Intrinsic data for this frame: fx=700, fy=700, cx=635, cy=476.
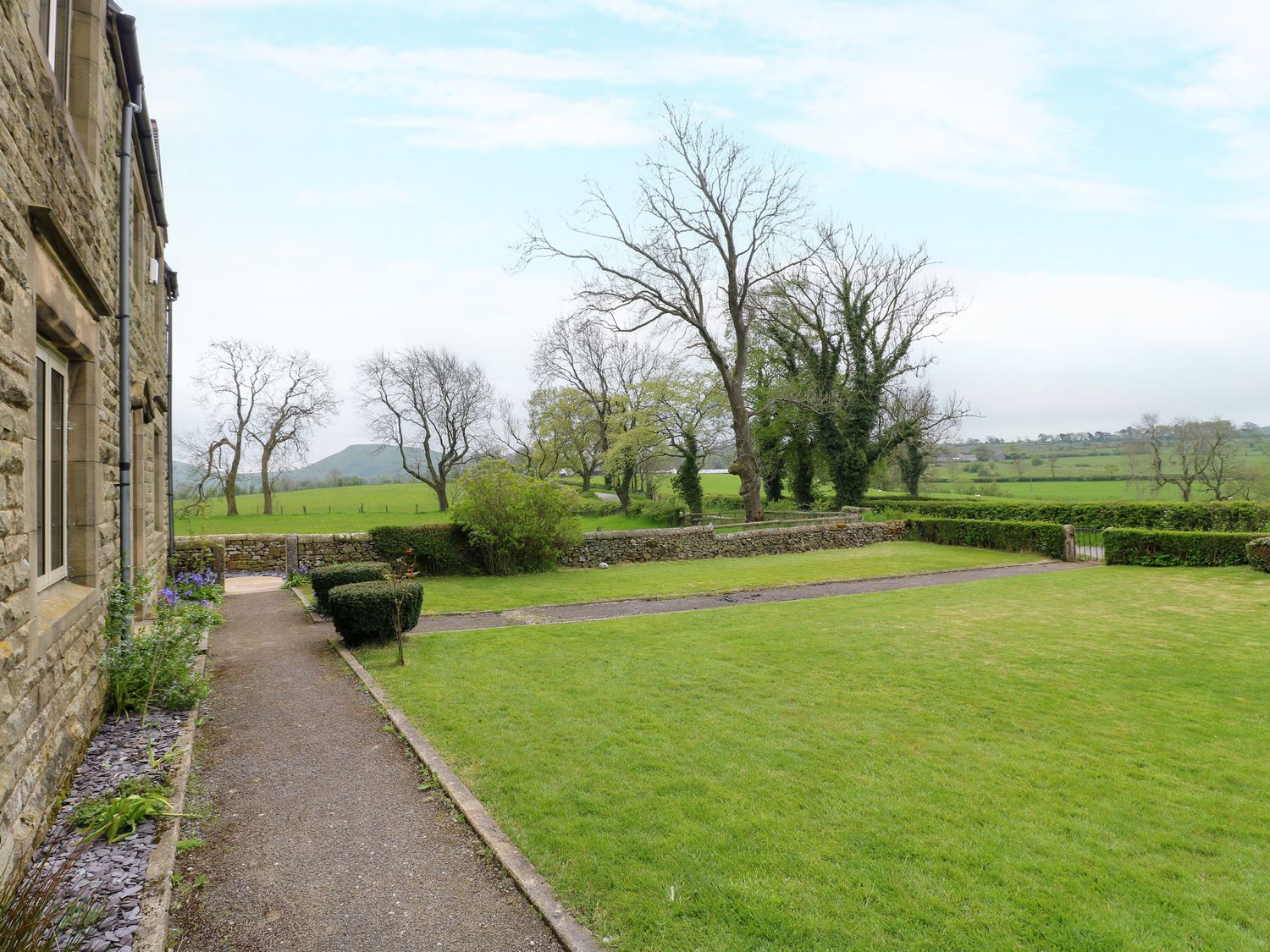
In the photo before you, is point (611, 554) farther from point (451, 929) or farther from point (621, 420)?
point (621, 420)

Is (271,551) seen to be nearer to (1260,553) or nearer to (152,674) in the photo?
(152,674)

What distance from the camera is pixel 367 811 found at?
4699 mm

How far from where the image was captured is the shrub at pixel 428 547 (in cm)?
1648

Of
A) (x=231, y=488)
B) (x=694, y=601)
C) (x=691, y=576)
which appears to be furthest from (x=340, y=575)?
(x=231, y=488)

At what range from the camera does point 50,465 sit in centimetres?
488

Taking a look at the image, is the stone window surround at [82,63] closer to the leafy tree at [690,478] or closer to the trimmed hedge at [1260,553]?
the trimmed hedge at [1260,553]

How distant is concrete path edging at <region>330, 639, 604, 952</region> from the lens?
11.1 feet

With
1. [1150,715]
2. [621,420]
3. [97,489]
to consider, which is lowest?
[1150,715]

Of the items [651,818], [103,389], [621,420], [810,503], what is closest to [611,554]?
[103,389]

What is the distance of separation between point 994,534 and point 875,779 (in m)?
19.8

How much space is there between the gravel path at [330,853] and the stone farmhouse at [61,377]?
96 cm

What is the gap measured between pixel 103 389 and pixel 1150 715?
1058 centimetres

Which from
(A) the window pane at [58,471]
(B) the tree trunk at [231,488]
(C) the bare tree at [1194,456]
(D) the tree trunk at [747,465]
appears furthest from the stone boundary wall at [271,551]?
(C) the bare tree at [1194,456]

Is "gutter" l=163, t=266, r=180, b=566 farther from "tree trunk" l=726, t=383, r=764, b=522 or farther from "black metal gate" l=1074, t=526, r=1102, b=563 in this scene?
"black metal gate" l=1074, t=526, r=1102, b=563
